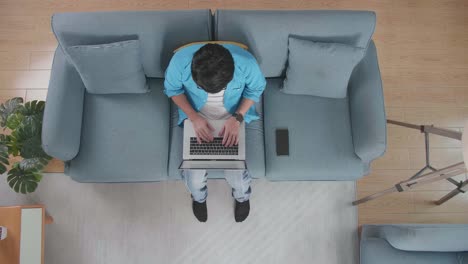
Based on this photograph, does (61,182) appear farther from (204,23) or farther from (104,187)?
(204,23)

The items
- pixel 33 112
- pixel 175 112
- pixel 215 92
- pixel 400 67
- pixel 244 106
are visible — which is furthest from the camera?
pixel 400 67

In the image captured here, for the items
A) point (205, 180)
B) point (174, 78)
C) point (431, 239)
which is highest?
point (174, 78)

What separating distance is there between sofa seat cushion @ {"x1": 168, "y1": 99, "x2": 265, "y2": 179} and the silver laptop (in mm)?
140

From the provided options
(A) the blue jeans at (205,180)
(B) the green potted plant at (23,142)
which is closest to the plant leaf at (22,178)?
(B) the green potted plant at (23,142)

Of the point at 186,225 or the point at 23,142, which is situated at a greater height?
the point at 23,142

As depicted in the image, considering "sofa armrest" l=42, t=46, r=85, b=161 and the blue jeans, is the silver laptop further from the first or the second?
"sofa armrest" l=42, t=46, r=85, b=161

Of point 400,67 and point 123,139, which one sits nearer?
point 123,139

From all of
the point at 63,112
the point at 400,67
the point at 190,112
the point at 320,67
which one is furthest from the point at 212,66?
the point at 400,67

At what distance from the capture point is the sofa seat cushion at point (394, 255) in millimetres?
2143

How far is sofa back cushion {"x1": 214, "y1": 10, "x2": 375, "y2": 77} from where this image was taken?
2.07m

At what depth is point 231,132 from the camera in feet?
6.77

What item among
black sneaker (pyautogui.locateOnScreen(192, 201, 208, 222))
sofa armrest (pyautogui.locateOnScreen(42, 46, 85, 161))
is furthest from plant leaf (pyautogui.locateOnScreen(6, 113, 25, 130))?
black sneaker (pyautogui.locateOnScreen(192, 201, 208, 222))

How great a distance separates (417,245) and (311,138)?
0.82 meters

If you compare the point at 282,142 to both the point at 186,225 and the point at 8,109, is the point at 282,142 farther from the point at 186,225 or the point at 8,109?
the point at 8,109
